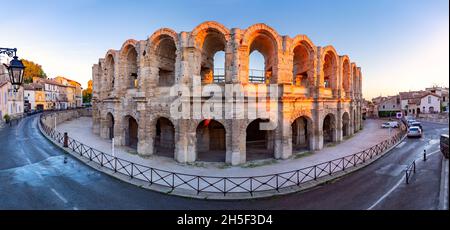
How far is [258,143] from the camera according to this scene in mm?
21938

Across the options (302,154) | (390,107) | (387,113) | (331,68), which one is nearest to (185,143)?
(302,154)

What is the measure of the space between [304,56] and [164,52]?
42.5 feet

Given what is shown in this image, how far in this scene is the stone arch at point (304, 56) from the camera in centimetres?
1798

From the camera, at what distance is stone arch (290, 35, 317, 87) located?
708 inches

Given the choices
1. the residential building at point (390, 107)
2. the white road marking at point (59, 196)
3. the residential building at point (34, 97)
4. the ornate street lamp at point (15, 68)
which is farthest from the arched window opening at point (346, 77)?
the residential building at point (34, 97)

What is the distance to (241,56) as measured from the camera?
15430mm

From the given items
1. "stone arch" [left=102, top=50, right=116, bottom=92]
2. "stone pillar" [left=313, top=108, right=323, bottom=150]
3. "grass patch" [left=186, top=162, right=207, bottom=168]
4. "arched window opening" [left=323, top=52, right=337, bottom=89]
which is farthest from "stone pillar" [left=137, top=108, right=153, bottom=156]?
"arched window opening" [left=323, top=52, right=337, bottom=89]

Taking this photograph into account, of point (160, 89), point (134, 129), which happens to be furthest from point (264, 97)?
point (134, 129)

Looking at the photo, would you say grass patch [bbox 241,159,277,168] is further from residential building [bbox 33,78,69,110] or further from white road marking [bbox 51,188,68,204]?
residential building [bbox 33,78,69,110]

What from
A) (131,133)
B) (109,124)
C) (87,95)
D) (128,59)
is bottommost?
(131,133)

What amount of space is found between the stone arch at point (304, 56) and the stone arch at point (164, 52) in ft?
32.3

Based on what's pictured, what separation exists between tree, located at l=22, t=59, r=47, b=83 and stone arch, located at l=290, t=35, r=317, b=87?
73.0 meters

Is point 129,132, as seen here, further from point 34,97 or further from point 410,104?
point 410,104
